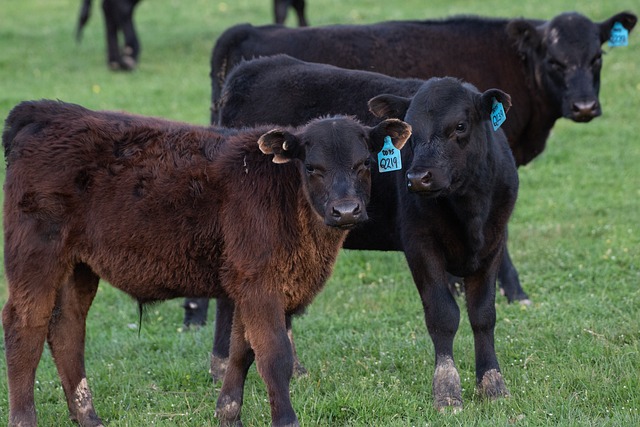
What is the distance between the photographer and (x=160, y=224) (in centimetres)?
635

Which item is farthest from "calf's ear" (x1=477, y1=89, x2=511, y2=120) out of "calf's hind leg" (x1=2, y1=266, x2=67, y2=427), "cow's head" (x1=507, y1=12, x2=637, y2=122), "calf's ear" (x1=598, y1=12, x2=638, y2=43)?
"calf's ear" (x1=598, y1=12, x2=638, y2=43)

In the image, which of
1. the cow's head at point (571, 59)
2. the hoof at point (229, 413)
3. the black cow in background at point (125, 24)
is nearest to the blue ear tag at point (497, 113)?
the hoof at point (229, 413)

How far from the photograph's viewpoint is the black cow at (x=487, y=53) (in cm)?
994

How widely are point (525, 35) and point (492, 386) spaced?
15.5 ft

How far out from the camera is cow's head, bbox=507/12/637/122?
975cm

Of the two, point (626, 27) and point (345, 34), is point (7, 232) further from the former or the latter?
point (626, 27)

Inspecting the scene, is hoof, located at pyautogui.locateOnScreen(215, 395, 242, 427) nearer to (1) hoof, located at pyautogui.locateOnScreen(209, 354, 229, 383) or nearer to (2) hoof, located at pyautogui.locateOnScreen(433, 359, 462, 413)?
(1) hoof, located at pyautogui.locateOnScreen(209, 354, 229, 383)

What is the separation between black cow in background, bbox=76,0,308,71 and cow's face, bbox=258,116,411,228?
12.7 metres

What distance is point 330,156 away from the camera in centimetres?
615

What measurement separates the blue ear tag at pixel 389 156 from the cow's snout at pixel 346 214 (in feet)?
1.98

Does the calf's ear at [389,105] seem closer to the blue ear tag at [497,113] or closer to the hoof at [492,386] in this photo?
the blue ear tag at [497,113]

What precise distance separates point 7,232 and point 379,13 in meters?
15.8

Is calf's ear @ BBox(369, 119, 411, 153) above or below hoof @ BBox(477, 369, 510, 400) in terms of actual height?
above

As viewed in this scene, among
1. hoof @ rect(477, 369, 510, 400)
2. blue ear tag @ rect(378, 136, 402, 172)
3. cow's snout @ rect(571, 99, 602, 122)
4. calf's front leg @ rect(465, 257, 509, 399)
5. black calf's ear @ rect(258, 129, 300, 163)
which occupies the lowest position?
hoof @ rect(477, 369, 510, 400)
